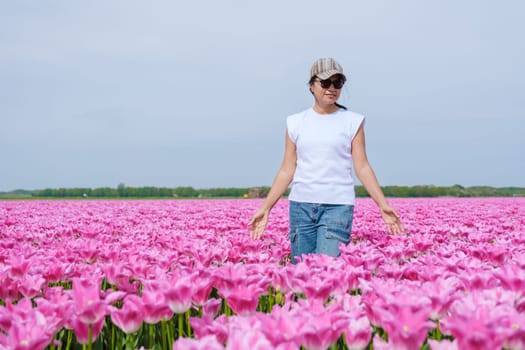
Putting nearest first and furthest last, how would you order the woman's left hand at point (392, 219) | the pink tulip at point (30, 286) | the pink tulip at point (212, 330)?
the pink tulip at point (212, 330) → the pink tulip at point (30, 286) → the woman's left hand at point (392, 219)

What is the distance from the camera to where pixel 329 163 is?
5.26 metres

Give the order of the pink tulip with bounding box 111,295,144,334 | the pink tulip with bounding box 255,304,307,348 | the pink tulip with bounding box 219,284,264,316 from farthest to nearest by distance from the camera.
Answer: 1. the pink tulip with bounding box 219,284,264,316
2. the pink tulip with bounding box 111,295,144,334
3. the pink tulip with bounding box 255,304,307,348

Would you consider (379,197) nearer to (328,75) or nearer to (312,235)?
(312,235)

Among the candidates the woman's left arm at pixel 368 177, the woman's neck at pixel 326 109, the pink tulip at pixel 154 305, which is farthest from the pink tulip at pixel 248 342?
the woman's neck at pixel 326 109

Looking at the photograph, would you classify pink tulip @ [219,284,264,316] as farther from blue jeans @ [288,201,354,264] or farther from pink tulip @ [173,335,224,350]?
blue jeans @ [288,201,354,264]

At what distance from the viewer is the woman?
5.21 meters

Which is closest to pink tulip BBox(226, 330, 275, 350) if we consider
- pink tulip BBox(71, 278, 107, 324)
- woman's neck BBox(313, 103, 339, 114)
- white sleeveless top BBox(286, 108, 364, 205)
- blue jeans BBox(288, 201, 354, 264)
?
pink tulip BBox(71, 278, 107, 324)

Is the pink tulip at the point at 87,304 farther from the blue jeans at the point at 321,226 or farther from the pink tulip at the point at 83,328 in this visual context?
the blue jeans at the point at 321,226

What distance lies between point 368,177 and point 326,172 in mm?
476

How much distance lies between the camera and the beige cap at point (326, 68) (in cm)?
504

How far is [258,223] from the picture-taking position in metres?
5.60

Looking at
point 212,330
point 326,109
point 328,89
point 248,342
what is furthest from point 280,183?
point 248,342

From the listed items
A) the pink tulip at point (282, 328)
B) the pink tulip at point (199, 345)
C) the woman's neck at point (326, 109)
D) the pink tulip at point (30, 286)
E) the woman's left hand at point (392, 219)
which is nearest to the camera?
the pink tulip at point (199, 345)

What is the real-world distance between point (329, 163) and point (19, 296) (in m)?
3.07
